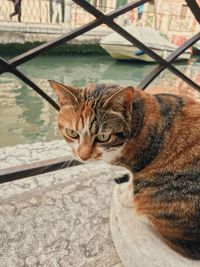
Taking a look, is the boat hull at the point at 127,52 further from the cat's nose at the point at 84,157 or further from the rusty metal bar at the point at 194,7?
the cat's nose at the point at 84,157

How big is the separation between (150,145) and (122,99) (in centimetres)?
Answer: 27

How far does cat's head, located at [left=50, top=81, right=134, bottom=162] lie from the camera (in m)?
1.17

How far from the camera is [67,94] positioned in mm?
1232

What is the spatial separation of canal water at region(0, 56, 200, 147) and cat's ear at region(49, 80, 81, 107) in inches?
43.2

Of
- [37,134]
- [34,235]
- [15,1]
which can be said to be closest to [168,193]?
[34,235]

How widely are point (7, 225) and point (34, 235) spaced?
169 mm

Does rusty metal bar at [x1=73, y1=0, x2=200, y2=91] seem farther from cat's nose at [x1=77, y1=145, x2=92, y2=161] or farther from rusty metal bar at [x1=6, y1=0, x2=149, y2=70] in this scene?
cat's nose at [x1=77, y1=145, x2=92, y2=161]

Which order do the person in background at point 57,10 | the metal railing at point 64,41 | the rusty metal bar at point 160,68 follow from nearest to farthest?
the metal railing at point 64,41 < the rusty metal bar at point 160,68 < the person in background at point 57,10

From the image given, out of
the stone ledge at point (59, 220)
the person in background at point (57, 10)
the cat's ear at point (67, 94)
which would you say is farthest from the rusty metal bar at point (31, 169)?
the person in background at point (57, 10)

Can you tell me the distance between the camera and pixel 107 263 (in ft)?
4.77

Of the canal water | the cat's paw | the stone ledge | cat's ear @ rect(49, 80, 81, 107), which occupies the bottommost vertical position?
the canal water

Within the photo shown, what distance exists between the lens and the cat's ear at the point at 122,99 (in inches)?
43.0

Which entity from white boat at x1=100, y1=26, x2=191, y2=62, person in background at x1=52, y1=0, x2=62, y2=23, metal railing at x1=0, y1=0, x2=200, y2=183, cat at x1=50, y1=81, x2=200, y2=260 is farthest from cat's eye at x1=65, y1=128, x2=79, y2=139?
person in background at x1=52, y1=0, x2=62, y2=23

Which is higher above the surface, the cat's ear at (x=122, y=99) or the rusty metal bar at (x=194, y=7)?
the rusty metal bar at (x=194, y=7)
